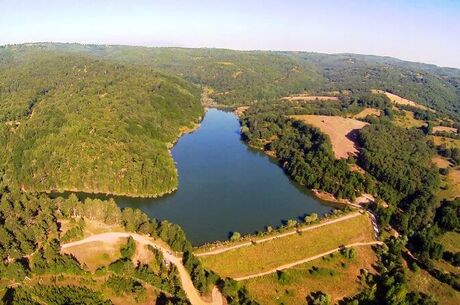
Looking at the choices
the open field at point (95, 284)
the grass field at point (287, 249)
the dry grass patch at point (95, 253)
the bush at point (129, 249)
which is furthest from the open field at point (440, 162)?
the dry grass patch at point (95, 253)

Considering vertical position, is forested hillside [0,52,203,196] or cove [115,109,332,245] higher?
forested hillside [0,52,203,196]

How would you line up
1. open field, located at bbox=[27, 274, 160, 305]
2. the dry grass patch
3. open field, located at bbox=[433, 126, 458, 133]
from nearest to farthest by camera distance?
open field, located at bbox=[27, 274, 160, 305], the dry grass patch, open field, located at bbox=[433, 126, 458, 133]

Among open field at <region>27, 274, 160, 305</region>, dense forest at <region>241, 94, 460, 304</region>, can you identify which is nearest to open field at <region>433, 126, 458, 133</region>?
dense forest at <region>241, 94, 460, 304</region>

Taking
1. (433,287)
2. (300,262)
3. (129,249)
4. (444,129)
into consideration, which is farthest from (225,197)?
(444,129)

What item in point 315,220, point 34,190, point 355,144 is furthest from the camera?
point 355,144

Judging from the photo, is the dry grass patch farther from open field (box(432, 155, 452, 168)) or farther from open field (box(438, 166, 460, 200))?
open field (box(432, 155, 452, 168))

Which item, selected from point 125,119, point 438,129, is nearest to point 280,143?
point 125,119

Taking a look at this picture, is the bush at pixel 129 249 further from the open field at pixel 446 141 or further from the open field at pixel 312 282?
the open field at pixel 446 141

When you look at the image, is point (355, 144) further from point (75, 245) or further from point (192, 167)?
point (75, 245)
